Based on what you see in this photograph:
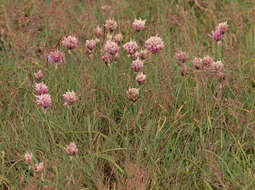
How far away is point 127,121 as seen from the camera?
2488 mm

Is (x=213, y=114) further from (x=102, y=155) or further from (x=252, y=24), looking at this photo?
(x=252, y=24)

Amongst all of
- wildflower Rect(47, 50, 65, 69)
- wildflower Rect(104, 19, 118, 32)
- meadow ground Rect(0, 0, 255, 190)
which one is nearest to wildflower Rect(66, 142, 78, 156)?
meadow ground Rect(0, 0, 255, 190)

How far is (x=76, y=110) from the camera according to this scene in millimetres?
2723

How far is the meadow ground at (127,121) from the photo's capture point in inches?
89.6

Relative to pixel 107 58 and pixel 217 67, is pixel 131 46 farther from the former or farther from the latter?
pixel 217 67

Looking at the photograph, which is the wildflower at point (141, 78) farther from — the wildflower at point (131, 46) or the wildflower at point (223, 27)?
the wildflower at point (223, 27)

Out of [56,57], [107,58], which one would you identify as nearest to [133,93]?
[107,58]

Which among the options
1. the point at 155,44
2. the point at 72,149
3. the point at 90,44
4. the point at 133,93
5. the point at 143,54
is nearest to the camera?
the point at 72,149

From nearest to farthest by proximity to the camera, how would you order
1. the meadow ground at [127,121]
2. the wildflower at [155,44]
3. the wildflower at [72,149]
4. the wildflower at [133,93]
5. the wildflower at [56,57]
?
the wildflower at [72,149] → the meadow ground at [127,121] → the wildflower at [133,93] → the wildflower at [155,44] → the wildflower at [56,57]

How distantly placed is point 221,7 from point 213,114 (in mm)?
2049

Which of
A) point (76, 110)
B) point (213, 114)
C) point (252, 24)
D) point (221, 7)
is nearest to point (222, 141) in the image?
point (213, 114)

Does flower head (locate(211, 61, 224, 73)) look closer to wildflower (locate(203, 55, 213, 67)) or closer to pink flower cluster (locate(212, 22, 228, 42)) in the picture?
wildflower (locate(203, 55, 213, 67))

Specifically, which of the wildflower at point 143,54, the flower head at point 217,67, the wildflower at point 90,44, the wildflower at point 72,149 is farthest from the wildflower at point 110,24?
the wildflower at point 72,149

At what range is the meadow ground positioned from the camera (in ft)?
7.47
